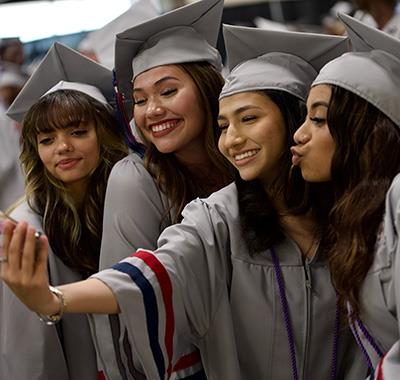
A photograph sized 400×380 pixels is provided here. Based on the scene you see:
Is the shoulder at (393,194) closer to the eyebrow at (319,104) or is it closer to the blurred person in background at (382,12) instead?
the eyebrow at (319,104)

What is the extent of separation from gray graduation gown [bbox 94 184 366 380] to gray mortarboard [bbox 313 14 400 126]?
0.45m

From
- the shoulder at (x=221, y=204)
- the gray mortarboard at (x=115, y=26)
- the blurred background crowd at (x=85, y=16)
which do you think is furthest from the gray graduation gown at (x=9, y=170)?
the blurred background crowd at (x=85, y=16)

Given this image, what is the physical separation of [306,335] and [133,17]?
149cm

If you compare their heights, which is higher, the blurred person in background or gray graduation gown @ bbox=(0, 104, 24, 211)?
the blurred person in background

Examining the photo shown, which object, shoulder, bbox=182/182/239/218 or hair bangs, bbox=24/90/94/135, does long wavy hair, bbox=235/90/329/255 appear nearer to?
shoulder, bbox=182/182/239/218

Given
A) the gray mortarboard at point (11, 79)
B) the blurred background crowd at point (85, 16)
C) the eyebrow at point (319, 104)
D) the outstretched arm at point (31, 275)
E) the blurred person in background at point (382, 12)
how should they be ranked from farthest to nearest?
the blurred background crowd at point (85, 16), the gray mortarboard at point (11, 79), the blurred person in background at point (382, 12), the eyebrow at point (319, 104), the outstretched arm at point (31, 275)

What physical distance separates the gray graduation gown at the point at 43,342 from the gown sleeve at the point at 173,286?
53 centimetres

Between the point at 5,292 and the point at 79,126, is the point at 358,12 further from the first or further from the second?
the point at 5,292

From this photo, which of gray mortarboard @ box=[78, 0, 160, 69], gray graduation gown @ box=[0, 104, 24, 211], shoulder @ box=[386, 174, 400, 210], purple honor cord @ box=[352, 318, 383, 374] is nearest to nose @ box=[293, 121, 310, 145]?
shoulder @ box=[386, 174, 400, 210]

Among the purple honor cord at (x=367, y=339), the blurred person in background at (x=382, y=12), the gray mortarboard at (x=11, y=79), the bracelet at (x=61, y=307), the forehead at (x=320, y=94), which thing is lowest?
the purple honor cord at (x=367, y=339)

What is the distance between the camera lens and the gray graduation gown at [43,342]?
105 inches

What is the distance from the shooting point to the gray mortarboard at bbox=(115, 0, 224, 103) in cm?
261

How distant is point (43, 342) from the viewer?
2.65m

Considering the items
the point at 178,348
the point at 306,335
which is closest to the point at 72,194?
the point at 178,348
